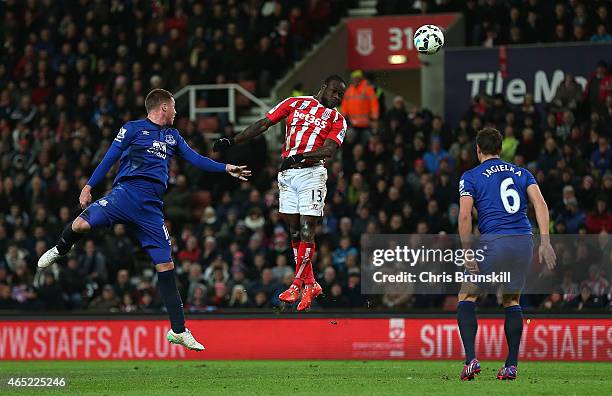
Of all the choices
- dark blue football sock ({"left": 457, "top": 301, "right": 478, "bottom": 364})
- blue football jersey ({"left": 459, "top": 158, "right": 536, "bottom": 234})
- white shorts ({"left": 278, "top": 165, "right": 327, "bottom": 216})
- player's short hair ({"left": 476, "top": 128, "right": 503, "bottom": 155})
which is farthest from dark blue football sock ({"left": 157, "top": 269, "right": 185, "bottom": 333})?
player's short hair ({"left": 476, "top": 128, "right": 503, "bottom": 155})

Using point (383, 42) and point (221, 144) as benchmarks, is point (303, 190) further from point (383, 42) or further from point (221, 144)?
point (383, 42)

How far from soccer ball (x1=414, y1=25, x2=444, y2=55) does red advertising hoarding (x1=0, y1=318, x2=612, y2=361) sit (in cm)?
378

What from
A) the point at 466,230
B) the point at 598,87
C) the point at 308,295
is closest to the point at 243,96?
the point at 598,87

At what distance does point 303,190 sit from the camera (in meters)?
13.2

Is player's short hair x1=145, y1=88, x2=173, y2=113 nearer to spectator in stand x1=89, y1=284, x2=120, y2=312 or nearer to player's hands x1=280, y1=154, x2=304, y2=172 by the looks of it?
player's hands x1=280, y1=154, x2=304, y2=172

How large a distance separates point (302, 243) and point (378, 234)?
239 inches

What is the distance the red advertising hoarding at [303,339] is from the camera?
16781mm

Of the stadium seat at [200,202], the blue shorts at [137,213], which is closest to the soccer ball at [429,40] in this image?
the blue shorts at [137,213]

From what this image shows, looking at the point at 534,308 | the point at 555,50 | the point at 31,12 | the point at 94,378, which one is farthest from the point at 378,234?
the point at 31,12

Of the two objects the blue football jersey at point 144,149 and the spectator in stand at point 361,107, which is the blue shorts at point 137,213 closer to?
the blue football jersey at point 144,149

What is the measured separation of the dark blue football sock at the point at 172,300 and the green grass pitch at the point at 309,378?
534 mm

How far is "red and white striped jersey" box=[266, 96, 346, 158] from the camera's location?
13.2 meters

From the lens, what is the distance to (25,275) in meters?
21.2

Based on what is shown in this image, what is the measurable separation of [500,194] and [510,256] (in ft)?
1.83
